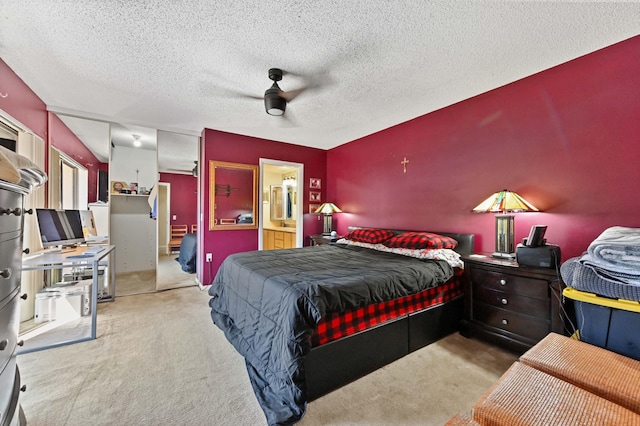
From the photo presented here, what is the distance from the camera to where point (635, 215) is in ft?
6.36

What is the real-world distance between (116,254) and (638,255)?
17.5 feet

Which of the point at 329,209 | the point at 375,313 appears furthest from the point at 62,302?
the point at 329,209

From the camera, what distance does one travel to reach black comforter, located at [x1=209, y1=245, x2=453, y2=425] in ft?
4.90

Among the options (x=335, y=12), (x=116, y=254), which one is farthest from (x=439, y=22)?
(x=116, y=254)

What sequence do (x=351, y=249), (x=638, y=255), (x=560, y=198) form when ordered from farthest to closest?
(x=351, y=249)
(x=560, y=198)
(x=638, y=255)

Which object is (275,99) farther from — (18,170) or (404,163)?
(404,163)

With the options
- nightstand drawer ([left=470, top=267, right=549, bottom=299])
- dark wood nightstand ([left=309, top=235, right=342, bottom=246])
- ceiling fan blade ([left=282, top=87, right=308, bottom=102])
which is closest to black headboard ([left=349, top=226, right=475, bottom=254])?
nightstand drawer ([left=470, top=267, right=549, bottom=299])

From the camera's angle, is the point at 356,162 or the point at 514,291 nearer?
the point at 514,291

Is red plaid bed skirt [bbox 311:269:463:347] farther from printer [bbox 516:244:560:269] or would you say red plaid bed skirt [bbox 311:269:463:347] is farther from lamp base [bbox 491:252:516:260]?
printer [bbox 516:244:560:269]

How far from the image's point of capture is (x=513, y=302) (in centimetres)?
214

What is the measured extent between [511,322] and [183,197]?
6.02m

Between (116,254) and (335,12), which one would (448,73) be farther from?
(116,254)

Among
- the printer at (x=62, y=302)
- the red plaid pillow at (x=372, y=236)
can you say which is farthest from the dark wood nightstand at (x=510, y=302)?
the printer at (x=62, y=302)

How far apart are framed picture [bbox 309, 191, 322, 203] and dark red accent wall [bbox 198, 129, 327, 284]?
16 cm
